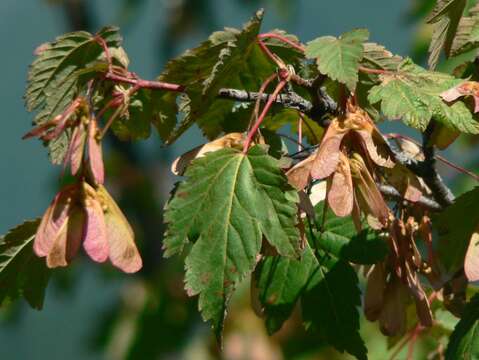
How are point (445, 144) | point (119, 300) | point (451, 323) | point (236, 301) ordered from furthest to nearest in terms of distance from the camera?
1. point (119, 300)
2. point (236, 301)
3. point (451, 323)
4. point (445, 144)

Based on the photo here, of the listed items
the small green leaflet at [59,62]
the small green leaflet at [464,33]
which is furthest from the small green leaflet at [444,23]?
the small green leaflet at [59,62]

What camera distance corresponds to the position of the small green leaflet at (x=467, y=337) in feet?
3.56

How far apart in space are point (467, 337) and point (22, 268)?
483 millimetres

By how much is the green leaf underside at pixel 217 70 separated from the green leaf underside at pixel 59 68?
0.11 meters

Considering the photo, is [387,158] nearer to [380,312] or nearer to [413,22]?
[380,312]

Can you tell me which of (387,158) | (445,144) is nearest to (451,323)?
(445,144)

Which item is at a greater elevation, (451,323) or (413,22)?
(413,22)

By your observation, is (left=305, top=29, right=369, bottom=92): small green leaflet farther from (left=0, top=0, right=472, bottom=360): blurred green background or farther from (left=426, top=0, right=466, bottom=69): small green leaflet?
(left=0, top=0, right=472, bottom=360): blurred green background

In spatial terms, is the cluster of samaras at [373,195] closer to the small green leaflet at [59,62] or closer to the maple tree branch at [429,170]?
the maple tree branch at [429,170]

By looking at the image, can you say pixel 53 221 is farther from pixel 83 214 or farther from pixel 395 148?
pixel 395 148

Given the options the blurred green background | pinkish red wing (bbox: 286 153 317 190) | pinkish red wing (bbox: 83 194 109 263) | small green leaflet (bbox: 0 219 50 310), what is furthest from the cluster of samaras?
the blurred green background

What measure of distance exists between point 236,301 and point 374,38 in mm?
4386

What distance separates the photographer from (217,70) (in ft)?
3.33

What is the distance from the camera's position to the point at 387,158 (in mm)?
971
